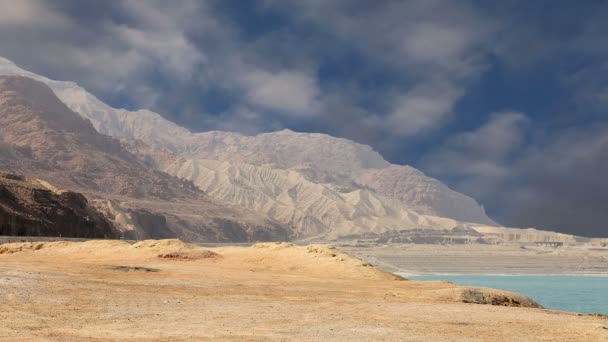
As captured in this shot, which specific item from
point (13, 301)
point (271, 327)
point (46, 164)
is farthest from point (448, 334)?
point (46, 164)

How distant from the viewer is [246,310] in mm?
17594

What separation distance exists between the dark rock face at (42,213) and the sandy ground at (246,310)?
4634cm

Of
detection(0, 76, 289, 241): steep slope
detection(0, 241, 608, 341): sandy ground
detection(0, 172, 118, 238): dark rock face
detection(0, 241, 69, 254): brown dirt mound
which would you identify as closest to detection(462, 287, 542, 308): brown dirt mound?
detection(0, 241, 608, 341): sandy ground

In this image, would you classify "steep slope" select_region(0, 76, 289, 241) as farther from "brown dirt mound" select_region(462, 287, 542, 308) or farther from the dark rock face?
"brown dirt mound" select_region(462, 287, 542, 308)

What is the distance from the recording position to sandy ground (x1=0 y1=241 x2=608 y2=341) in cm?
1361

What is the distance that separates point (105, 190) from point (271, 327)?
178457 mm

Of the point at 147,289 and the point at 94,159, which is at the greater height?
the point at 94,159

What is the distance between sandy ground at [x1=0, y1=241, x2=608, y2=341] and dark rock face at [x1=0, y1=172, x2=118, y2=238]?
46342mm

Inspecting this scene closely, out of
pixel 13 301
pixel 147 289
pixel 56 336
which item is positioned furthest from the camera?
pixel 147 289

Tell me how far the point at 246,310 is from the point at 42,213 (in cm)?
6684

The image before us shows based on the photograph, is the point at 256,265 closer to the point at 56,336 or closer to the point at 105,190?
the point at 56,336

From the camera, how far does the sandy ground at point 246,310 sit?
1361cm

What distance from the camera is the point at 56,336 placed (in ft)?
40.9

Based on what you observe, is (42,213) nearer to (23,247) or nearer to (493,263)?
(23,247)
